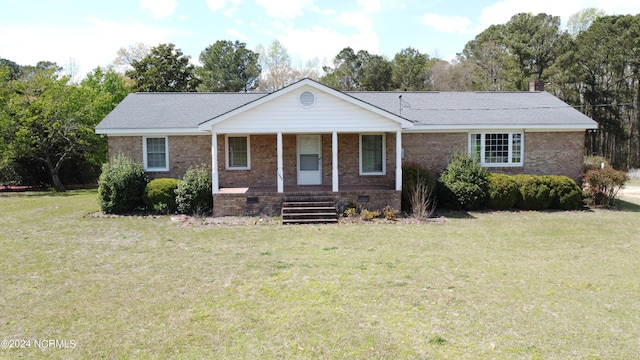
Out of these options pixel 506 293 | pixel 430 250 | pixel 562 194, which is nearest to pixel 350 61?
pixel 562 194

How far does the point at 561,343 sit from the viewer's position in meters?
5.22

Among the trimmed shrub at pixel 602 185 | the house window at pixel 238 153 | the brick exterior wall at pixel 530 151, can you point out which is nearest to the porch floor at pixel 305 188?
the house window at pixel 238 153

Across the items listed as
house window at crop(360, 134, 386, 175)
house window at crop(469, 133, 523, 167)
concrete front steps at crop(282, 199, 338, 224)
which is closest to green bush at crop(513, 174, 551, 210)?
house window at crop(469, 133, 523, 167)

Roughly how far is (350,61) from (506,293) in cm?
4098

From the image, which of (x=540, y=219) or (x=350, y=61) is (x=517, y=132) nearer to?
(x=540, y=219)

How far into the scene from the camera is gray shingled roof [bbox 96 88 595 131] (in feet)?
58.4

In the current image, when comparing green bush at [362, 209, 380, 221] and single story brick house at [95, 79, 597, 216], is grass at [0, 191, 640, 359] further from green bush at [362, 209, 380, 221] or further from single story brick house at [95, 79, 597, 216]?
single story brick house at [95, 79, 597, 216]

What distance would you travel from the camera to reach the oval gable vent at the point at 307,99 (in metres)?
15.5

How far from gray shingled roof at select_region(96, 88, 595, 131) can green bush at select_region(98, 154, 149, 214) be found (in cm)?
209

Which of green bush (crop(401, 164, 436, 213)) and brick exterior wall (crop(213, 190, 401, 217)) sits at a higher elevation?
green bush (crop(401, 164, 436, 213))

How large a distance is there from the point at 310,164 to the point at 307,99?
3.48 m

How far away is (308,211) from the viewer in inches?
583

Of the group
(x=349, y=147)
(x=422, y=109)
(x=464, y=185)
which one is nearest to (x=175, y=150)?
(x=349, y=147)

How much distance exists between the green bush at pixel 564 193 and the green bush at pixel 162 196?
14.0 metres
